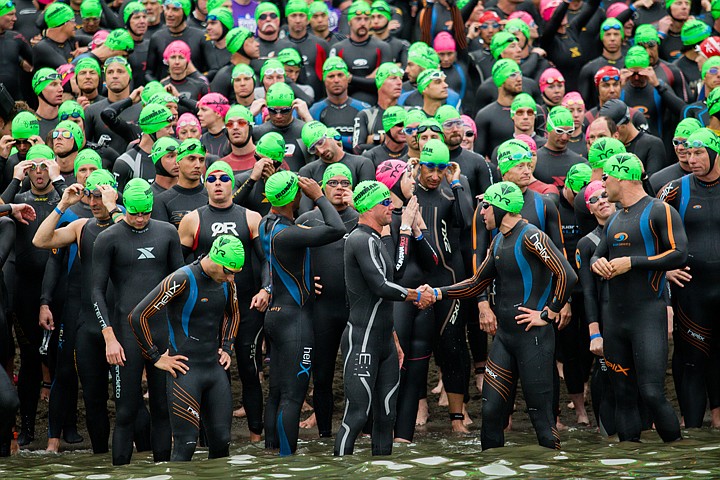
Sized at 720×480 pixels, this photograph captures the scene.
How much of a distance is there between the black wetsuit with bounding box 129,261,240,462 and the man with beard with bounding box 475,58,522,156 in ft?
17.3

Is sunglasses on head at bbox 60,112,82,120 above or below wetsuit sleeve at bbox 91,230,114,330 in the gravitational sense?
above

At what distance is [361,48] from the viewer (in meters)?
16.9

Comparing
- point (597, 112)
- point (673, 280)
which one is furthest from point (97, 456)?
point (597, 112)

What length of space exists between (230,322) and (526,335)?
8.40 feet

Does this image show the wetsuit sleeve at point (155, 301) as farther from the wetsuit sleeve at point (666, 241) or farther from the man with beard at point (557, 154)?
the man with beard at point (557, 154)

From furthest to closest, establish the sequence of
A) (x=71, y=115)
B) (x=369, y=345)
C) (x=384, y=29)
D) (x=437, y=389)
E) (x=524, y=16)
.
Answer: (x=384, y=29)
(x=524, y=16)
(x=71, y=115)
(x=437, y=389)
(x=369, y=345)

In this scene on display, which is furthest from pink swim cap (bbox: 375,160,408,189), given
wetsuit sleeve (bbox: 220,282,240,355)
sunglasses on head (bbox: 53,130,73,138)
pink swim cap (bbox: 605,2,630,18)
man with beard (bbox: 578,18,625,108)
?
pink swim cap (bbox: 605,2,630,18)

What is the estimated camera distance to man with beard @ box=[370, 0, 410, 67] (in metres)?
17.5

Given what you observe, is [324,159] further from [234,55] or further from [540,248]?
[234,55]

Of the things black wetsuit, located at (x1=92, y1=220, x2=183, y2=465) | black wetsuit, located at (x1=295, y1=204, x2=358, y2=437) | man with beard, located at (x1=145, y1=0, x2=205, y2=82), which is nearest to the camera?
black wetsuit, located at (x1=92, y1=220, x2=183, y2=465)

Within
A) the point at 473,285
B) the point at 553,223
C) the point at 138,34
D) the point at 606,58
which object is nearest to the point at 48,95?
the point at 138,34

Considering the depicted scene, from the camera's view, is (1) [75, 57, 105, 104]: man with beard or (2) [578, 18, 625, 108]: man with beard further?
(2) [578, 18, 625, 108]: man with beard

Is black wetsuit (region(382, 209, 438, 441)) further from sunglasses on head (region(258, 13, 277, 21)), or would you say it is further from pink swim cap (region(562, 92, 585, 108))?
sunglasses on head (region(258, 13, 277, 21))

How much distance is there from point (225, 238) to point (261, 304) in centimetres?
127
